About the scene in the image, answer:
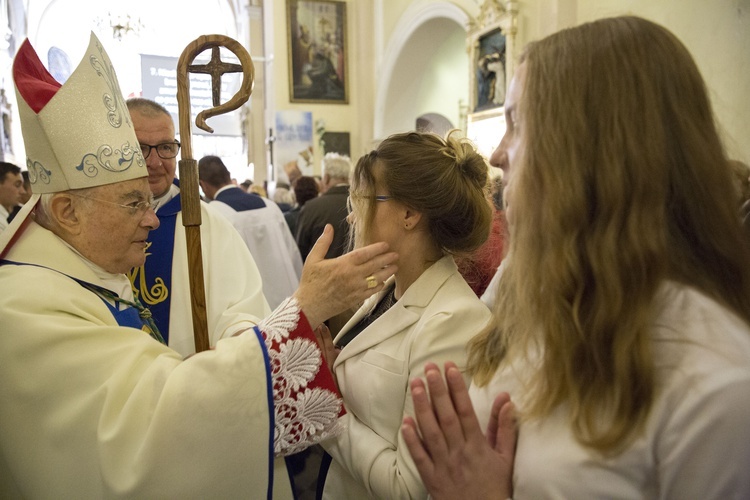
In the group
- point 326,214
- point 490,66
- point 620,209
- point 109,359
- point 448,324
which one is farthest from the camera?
point 490,66

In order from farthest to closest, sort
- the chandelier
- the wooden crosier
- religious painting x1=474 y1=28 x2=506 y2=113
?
the chandelier < religious painting x1=474 y1=28 x2=506 y2=113 < the wooden crosier

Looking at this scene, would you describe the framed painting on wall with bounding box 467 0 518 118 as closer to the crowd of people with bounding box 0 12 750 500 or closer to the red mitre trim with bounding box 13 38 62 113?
the crowd of people with bounding box 0 12 750 500

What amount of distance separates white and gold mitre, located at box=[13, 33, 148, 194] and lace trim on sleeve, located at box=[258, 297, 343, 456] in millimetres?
641

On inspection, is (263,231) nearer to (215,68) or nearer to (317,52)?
(215,68)

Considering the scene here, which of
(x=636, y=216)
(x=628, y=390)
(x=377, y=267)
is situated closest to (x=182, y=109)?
(x=377, y=267)

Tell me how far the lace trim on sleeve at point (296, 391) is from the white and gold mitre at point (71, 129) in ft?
2.10

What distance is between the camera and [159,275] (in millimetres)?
2316

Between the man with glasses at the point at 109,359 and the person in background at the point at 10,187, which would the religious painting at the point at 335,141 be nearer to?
the person in background at the point at 10,187

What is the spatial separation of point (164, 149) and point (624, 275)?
197cm

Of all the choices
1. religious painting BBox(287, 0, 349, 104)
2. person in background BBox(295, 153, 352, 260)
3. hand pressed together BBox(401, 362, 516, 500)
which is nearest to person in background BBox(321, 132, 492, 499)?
hand pressed together BBox(401, 362, 516, 500)

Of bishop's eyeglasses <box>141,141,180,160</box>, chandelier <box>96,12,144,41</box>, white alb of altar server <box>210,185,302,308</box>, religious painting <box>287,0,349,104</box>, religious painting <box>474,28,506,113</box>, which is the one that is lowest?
white alb of altar server <box>210,185,302,308</box>

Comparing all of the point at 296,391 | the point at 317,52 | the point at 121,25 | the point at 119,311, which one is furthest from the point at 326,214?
the point at 121,25

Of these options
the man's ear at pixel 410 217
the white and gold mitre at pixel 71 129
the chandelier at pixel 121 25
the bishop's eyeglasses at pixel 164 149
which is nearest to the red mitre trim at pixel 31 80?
the white and gold mitre at pixel 71 129

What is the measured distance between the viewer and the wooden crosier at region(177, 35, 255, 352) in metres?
1.68
